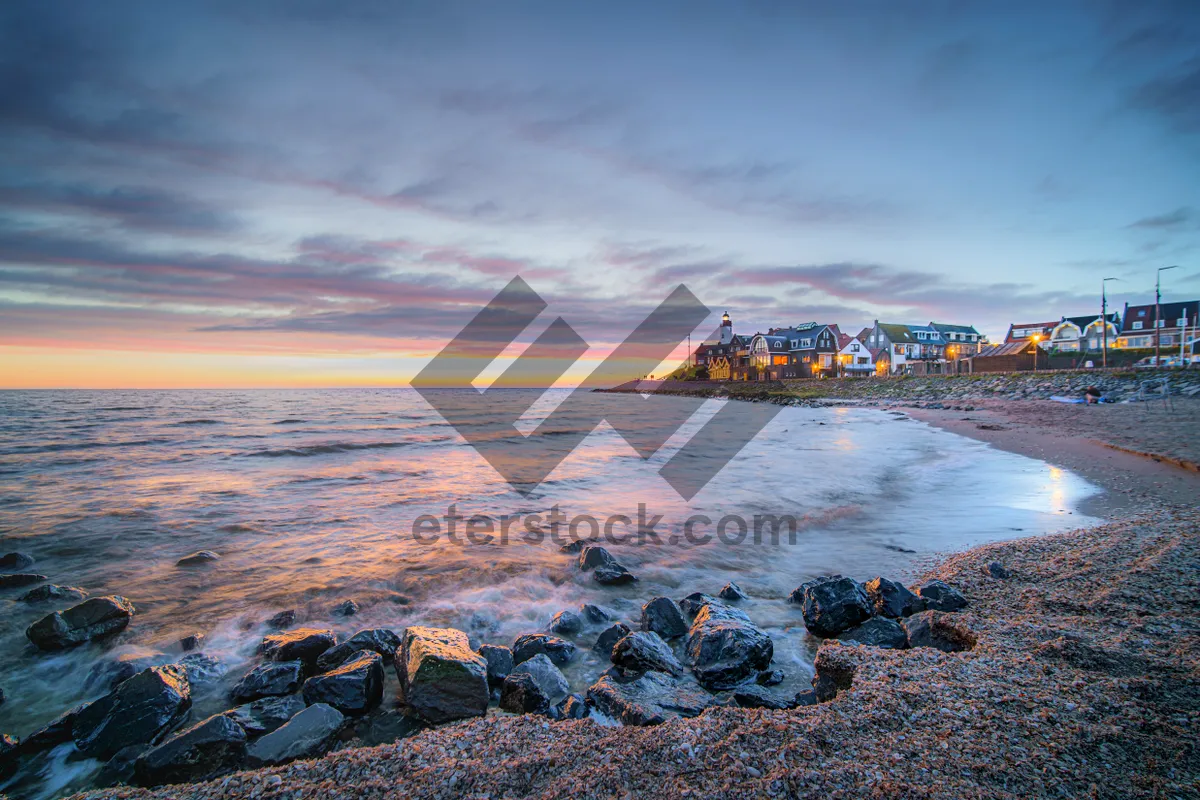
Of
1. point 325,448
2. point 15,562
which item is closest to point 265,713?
point 15,562

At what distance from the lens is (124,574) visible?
6711 mm

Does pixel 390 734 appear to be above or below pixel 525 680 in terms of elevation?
below

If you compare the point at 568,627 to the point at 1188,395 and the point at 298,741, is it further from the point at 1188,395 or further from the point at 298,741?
the point at 1188,395

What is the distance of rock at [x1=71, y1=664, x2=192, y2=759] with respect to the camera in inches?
129

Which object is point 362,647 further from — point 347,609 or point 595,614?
point 595,614

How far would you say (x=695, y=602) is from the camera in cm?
528

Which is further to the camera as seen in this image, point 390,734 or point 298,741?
point 390,734

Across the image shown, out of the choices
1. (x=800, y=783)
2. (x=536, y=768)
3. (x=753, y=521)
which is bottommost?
(x=753, y=521)

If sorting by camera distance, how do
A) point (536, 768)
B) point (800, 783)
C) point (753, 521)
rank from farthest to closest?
point (753, 521), point (536, 768), point (800, 783)

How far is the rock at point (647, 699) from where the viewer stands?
10.6 ft

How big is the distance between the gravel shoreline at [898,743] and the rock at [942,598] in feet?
2.87

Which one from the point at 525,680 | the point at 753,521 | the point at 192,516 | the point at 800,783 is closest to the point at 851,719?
the point at 800,783

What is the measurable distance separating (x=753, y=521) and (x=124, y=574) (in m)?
9.90

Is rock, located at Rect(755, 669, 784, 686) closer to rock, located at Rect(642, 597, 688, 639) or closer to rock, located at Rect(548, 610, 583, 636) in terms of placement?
rock, located at Rect(642, 597, 688, 639)
